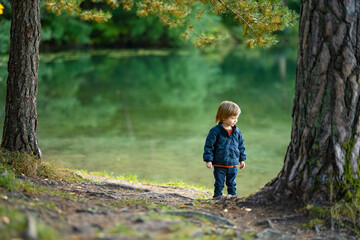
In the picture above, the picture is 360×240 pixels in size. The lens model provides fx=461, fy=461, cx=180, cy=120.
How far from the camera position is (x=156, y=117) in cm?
1461

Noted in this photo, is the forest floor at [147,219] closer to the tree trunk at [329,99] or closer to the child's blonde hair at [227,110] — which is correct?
the tree trunk at [329,99]

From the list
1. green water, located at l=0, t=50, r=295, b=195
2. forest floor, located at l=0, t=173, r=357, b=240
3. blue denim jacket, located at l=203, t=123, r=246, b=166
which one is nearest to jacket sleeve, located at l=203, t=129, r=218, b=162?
blue denim jacket, located at l=203, t=123, r=246, b=166

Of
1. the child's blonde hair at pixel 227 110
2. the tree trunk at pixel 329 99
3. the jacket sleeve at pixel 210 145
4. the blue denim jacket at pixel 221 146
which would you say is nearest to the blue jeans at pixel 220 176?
the blue denim jacket at pixel 221 146

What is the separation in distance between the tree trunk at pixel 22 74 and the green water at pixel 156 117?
302 cm

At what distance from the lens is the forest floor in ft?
10.3

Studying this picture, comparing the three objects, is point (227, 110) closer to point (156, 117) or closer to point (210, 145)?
point (210, 145)

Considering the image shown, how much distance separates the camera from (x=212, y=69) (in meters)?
29.9

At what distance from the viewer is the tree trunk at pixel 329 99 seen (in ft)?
13.6

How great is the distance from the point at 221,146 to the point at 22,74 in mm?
2595

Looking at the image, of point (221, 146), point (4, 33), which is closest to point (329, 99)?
point (221, 146)

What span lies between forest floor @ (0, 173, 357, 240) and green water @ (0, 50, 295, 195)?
3.41 meters

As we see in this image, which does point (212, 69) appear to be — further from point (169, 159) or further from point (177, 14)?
point (177, 14)

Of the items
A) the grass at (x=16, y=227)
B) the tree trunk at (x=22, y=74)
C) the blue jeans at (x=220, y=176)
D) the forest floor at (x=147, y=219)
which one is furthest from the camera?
the tree trunk at (x=22, y=74)

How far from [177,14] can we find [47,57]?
95.2 ft
